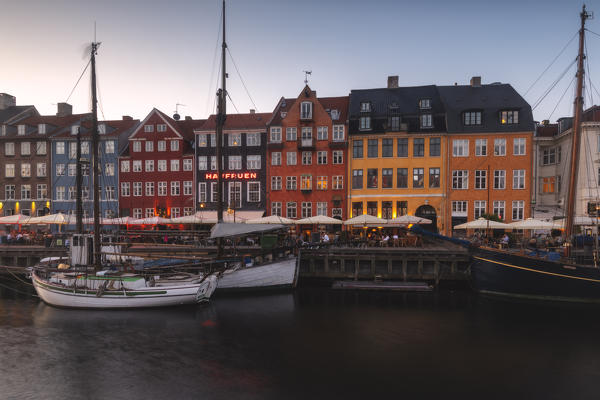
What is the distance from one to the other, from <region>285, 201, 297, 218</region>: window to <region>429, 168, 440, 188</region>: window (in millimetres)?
14393

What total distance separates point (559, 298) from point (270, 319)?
15.8 meters

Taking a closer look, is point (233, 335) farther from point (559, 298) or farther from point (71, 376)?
point (559, 298)

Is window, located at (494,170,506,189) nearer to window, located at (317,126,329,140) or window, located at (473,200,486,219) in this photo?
window, located at (473,200,486,219)

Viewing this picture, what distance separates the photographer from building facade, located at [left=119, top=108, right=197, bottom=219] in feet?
138

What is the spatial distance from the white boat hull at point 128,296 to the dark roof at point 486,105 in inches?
1187

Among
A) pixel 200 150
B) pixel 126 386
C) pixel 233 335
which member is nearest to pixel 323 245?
pixel 233 335

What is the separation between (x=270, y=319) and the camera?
18.4m

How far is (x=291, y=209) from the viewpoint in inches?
1563

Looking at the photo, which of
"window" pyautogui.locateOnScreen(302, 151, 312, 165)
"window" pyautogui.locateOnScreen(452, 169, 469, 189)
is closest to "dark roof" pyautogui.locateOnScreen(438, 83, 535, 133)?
"window" pyautogui.locateOnScreen(452, 169, 469, 189)

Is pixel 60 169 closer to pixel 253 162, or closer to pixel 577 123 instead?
pixel 253 162

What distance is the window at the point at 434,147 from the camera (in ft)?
122

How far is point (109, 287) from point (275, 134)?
24.4 metres

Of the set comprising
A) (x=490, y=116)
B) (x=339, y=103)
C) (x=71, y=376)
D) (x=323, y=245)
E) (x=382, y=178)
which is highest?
(x=339, y=103)

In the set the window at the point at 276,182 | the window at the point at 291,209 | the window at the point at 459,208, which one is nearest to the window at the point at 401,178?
the window at the point at 459,208
